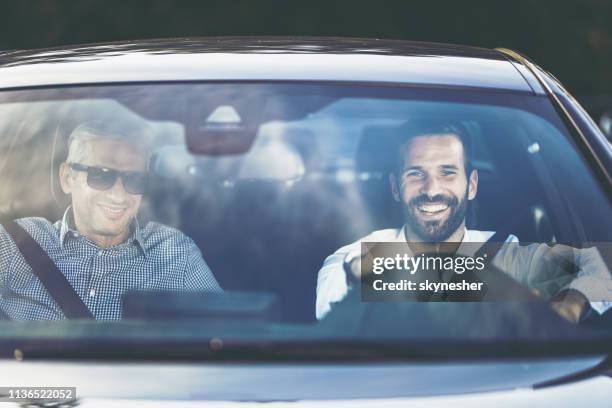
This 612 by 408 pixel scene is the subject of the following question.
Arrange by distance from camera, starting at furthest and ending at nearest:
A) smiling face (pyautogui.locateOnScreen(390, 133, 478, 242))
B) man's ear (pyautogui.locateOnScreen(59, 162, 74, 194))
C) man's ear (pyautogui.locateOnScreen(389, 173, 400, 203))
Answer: man's ear (pyautogui.locateOnScreen(59, 162, 74, 194)) < man's ear (pyautogui.locateOnScreen(389, 173, 400, 203)) < smiling face (pyautogui.locateOnScreen(390, 133, 478, 242))

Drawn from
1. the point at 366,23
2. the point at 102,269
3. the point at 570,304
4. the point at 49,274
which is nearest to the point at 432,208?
the point at 570,304

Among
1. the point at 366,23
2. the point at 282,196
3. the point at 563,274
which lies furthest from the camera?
the point at 366,23

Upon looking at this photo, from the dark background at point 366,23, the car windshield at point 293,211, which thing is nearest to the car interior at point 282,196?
the car windshield at point 293,211

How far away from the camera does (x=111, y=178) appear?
10.2 ft

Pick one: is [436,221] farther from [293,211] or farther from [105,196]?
[105,196]

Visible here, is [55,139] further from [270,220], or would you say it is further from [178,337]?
[178,337]

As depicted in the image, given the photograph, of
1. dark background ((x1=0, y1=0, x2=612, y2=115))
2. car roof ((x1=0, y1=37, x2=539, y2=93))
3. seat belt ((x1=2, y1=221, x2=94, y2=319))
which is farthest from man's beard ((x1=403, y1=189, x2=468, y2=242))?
dark background ((x1=0, y1=0, x2=612, y2=115))

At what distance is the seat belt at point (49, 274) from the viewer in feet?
9.39

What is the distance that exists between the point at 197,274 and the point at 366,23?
21.3 meters

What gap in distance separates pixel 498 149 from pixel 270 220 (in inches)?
21.8

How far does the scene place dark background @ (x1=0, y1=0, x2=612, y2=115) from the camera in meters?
22.7

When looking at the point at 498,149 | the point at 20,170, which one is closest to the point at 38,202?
the point at 20,170

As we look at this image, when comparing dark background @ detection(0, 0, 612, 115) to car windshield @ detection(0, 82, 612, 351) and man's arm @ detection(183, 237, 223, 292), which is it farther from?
man's arm @ detection(183, 237, 223, 292)

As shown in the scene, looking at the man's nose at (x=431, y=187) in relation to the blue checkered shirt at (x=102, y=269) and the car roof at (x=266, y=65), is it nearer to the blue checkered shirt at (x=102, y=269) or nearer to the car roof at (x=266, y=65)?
the car roof at (x=266, y=65)
